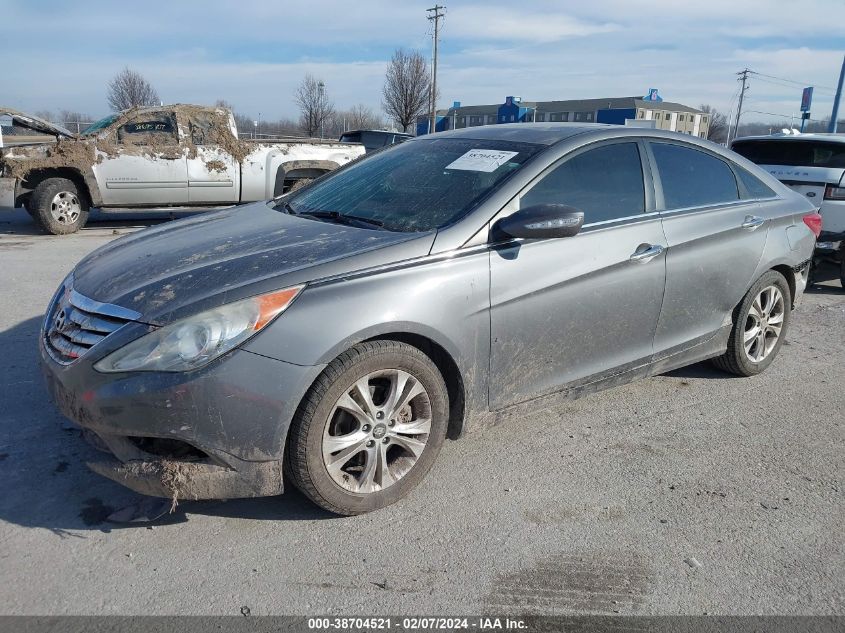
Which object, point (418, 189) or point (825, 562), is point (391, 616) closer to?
point (825, 562)

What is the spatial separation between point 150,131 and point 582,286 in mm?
9115

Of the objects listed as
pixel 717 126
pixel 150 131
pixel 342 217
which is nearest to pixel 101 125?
pixel 150 131

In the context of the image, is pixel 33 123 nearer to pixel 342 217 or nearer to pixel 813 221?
pixel 342 217

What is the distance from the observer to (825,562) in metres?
2.69

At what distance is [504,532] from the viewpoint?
2.85 meters

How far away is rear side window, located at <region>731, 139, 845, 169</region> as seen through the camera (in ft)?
24.0

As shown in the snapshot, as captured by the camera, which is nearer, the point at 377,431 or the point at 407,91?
the point at 377,431

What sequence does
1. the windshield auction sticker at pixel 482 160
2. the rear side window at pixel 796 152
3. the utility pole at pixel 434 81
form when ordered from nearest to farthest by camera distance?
the windshield auction sticker at pixel 482 160 < the rear side window at pixel 796 152 < the utility pole at pixel 434 81

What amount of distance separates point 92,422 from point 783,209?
448 centimetres

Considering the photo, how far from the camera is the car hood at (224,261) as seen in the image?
2625 mm

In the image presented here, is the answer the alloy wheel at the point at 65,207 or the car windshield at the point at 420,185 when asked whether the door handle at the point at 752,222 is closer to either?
the car windshield at the point at 420,185

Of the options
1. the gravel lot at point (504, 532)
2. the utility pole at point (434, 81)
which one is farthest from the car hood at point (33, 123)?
the utility pole at point (434, 81)

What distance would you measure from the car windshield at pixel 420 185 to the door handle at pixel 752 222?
1.69m

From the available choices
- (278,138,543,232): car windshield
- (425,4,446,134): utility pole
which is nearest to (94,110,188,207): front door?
(278,138,543,232): car windshield
